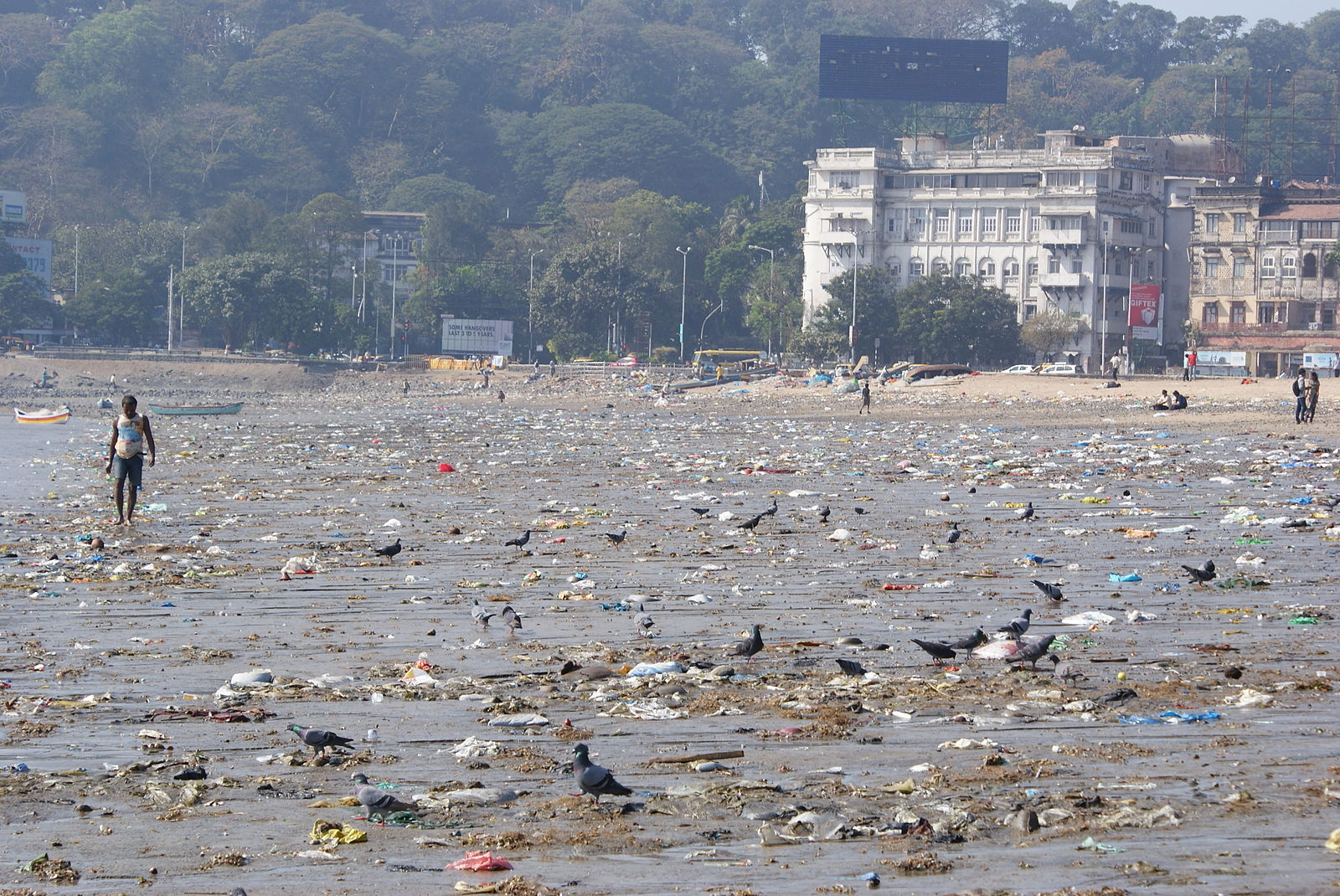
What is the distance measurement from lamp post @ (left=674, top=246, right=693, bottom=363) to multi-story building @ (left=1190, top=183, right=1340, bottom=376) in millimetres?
27090

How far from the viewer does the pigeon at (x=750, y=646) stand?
9070 millimetres

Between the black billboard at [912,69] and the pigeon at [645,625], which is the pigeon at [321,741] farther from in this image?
the black billboard at [912,69]

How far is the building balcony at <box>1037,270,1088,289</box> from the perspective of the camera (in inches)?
3221

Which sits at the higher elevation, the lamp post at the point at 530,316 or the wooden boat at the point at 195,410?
the lamp post at the point at 530,316

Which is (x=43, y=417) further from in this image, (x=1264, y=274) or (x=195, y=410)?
(x=1264, y=274)

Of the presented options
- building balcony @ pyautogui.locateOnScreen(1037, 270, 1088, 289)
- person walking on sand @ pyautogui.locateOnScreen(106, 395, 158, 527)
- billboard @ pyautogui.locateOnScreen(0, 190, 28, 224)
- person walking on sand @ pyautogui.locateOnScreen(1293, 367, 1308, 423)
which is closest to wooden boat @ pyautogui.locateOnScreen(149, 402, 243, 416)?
person walking on sand @ pyautogui.locateOnScreen(1293, 367, 1308, 423)

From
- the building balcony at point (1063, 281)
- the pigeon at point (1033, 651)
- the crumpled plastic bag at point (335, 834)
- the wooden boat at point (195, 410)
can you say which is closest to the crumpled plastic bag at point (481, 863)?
the crumpled plastic bag at point (335, 834)

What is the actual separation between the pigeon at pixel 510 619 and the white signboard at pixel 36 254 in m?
96.4

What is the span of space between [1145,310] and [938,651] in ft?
230

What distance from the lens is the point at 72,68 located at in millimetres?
136875

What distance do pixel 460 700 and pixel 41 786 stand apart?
2.22 meters

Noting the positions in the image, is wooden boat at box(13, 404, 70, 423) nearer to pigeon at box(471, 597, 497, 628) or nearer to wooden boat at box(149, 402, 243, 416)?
wooden boat at box(149, 402, 243, 416)

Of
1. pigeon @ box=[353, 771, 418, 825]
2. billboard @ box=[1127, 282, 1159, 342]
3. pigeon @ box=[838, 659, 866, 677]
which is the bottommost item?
pigeon @ box=[353, 771, 418, 825]

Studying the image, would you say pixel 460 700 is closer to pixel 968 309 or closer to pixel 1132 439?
pixel 1132 439
